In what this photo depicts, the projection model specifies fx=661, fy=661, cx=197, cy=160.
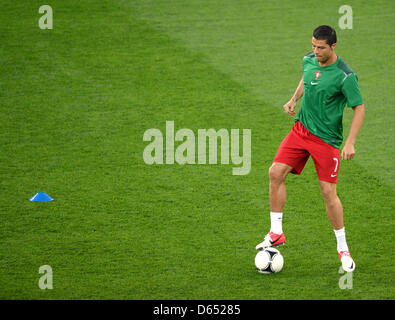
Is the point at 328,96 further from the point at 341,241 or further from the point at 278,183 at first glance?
the point at 341,241

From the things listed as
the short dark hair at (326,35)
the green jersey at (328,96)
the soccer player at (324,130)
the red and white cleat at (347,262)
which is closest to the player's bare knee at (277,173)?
the soccer player at (324,130)

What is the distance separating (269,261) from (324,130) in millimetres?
1131

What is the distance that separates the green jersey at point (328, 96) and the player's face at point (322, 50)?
86mm

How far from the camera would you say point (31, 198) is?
6.85 meters

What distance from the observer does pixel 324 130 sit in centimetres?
528

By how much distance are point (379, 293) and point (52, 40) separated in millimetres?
8250

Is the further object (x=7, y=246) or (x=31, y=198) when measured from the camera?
(x=31, y=198)

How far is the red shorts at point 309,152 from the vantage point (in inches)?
208

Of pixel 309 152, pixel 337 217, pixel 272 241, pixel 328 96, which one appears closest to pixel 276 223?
pixel 272 241

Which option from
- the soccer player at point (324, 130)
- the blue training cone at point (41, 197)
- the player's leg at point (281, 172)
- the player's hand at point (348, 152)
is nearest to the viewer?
the player's hand at point (348, 152)

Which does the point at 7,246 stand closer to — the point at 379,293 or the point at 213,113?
the point at 379,293

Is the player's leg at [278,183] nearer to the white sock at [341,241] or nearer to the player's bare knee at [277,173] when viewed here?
the player's bare knee at [277,173]

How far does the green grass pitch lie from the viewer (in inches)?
209

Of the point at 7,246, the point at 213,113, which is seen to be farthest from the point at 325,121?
the point at 213,113
